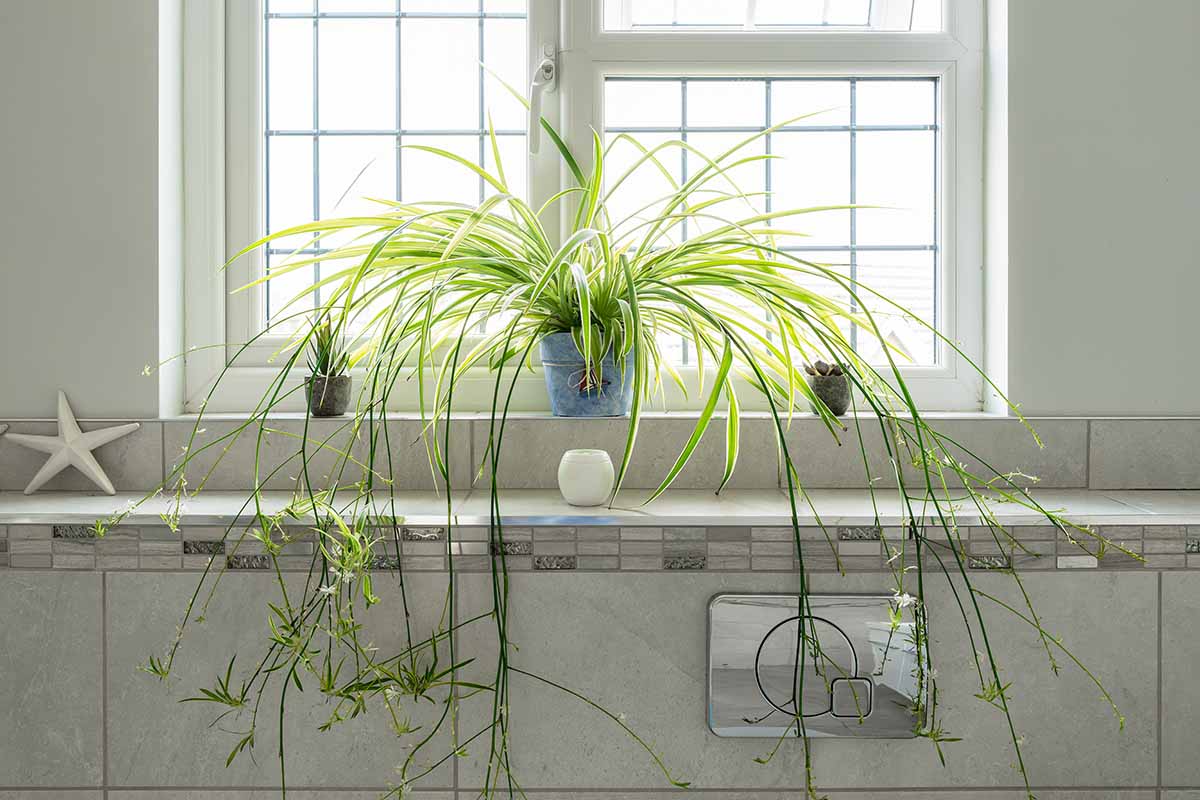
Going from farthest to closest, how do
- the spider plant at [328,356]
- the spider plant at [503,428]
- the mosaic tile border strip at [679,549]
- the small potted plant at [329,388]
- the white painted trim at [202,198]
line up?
the white painted trim at [202,198] < the small potted plant at [329,388] < the spider plant at [328,356] < the mosaic tile border strip at [679,549] < the spider plant at [503,428]

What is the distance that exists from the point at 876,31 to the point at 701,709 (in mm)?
1285

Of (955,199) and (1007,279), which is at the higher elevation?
(955,199)

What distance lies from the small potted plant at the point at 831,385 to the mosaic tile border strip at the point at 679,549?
0.33 meters

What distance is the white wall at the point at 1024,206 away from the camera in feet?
5.31

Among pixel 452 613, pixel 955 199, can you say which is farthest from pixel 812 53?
pixel 452 613

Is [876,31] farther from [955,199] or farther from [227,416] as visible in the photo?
[227,416]

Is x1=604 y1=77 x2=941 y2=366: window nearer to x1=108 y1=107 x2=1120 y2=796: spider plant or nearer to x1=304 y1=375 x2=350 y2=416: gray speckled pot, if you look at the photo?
x1=108 y1=107 x2=1120 y2=796: spider plant

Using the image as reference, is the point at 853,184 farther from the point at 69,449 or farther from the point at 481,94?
the point at 69,449

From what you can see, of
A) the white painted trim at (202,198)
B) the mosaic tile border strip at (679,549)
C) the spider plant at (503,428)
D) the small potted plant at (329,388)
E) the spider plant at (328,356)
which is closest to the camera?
the spider plant at (503,428)

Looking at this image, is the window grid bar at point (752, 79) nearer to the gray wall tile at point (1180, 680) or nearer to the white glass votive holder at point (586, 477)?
the white glass votive holder at point (586, 477)

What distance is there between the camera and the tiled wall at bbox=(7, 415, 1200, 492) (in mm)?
1610

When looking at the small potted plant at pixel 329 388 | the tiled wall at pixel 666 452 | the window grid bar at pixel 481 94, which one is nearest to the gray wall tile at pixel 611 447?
the tiled wall at pixel 666 452

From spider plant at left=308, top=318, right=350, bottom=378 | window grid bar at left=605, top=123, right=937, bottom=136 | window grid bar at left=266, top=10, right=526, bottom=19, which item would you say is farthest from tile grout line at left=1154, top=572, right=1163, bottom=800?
window grid bar at left=266, top=10, right=526, bottom=19

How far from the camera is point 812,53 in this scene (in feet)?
5.82
